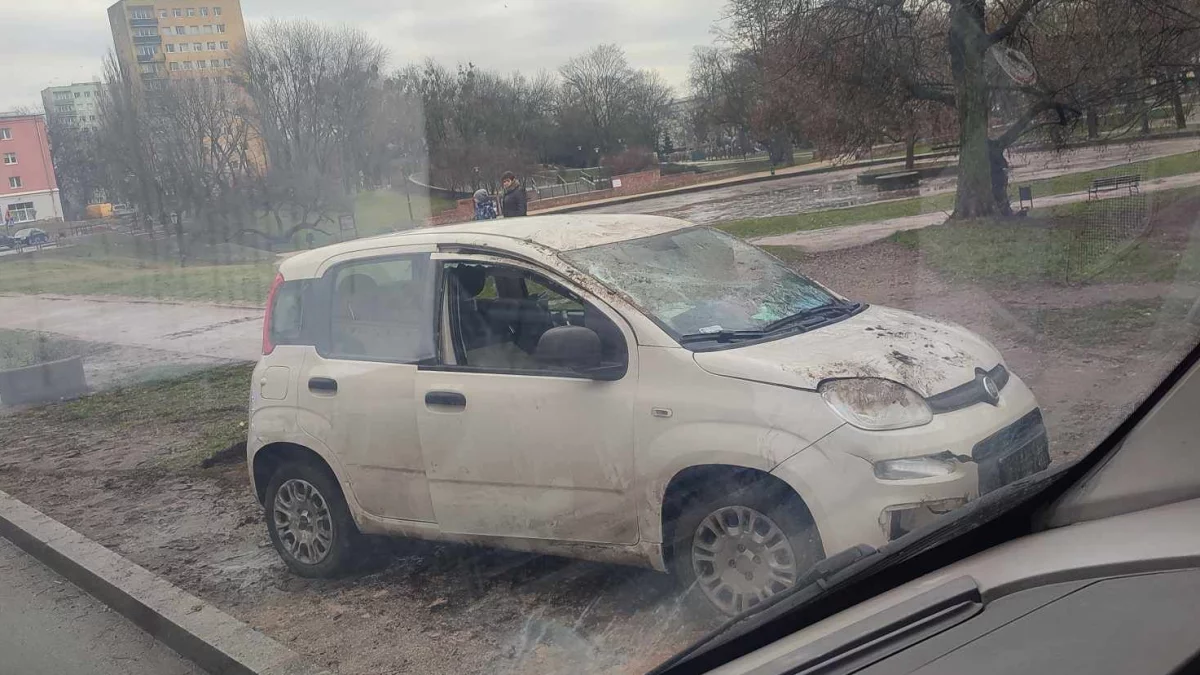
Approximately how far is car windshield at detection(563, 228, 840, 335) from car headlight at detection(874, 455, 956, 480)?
978mm

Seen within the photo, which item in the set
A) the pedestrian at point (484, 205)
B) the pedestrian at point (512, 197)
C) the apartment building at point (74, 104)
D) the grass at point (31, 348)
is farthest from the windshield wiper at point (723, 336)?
the apartment building at point (74, 104)

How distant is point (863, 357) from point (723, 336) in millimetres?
581

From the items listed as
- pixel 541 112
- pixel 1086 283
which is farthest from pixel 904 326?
pixel 541 112

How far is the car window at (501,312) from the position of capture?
4504 mm

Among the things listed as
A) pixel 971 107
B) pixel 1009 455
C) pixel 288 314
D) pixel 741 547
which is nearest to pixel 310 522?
pixel 288 314

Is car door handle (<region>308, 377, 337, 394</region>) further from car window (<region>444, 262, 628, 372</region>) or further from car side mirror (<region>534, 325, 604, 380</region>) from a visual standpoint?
car side mirror (<region>534, 325, 604, 380</region>)

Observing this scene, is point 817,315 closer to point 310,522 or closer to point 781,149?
point 310,522

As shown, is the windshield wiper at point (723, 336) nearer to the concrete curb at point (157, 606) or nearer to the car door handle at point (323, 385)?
the car door handle at point (323, 385)

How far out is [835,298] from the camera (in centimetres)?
486

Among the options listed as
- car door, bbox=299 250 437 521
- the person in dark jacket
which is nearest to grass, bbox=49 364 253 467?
the person in dark jacket

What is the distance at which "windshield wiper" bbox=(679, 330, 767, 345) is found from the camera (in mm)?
4055

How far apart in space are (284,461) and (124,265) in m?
18.7

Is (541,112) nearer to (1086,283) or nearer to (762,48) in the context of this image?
(762,48)

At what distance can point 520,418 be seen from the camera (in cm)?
423
